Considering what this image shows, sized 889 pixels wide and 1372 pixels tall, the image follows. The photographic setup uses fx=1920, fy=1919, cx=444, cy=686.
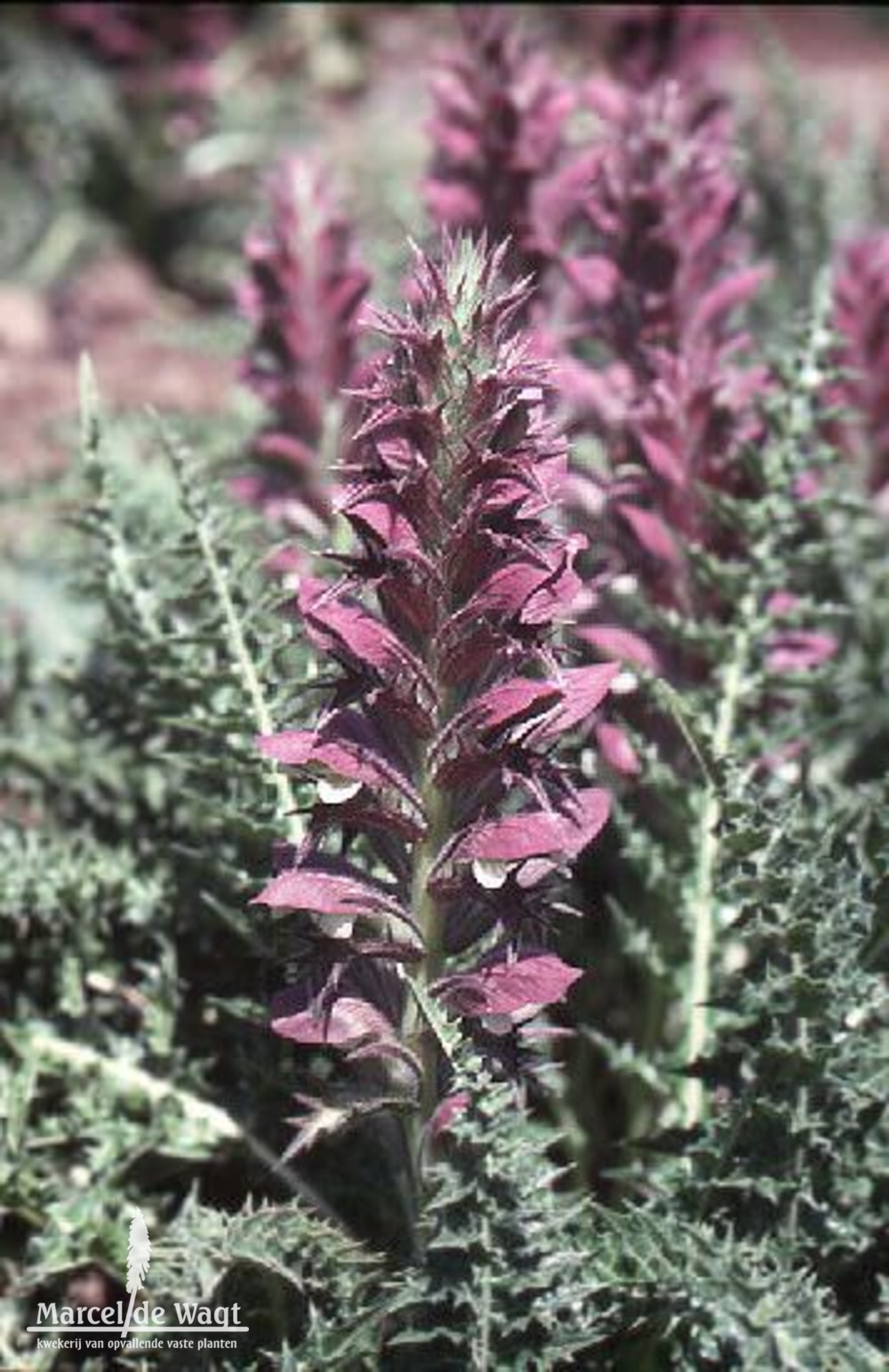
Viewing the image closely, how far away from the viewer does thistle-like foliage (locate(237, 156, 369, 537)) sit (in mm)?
2906

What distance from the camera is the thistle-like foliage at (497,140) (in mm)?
3025

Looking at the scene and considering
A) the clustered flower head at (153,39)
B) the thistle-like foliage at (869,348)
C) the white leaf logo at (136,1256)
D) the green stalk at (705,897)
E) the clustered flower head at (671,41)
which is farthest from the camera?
the clustered flower head at (153,39)

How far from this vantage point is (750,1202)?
7.09ft

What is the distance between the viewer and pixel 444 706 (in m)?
1.82

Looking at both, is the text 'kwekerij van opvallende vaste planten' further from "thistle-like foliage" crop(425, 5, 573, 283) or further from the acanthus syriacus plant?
the acanthus syriacus plant

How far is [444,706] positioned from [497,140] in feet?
4.98

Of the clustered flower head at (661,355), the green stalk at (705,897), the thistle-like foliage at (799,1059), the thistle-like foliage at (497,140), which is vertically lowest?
the thistle-like foliage at (799,1059)

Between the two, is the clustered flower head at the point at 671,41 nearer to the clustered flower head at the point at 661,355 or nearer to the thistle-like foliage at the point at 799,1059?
the clustered flower head at the point at 661,355

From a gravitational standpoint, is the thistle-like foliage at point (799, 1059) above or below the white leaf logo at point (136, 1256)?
above

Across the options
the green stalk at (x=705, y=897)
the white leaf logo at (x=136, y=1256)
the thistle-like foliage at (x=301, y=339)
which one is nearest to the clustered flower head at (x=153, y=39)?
the thistle-like foliage at (x=301, y=339)

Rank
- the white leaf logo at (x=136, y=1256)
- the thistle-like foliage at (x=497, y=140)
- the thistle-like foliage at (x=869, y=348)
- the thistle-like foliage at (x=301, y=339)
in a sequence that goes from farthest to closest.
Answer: the thistle-like foliage at (x=869, y=348)
the thistle-like foliage at (x=497, y=140)
the thistle-like foliage at (x=301, y=339)
the white leaf logo at (x=136, y=1256)

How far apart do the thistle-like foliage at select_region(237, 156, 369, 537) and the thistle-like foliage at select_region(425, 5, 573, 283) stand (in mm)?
208

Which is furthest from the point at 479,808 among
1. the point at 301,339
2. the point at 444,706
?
the point at 301,339

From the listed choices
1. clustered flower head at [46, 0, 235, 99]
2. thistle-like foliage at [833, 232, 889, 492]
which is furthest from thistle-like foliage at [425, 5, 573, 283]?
clustered flower head at [46, 0, 235, 99]
